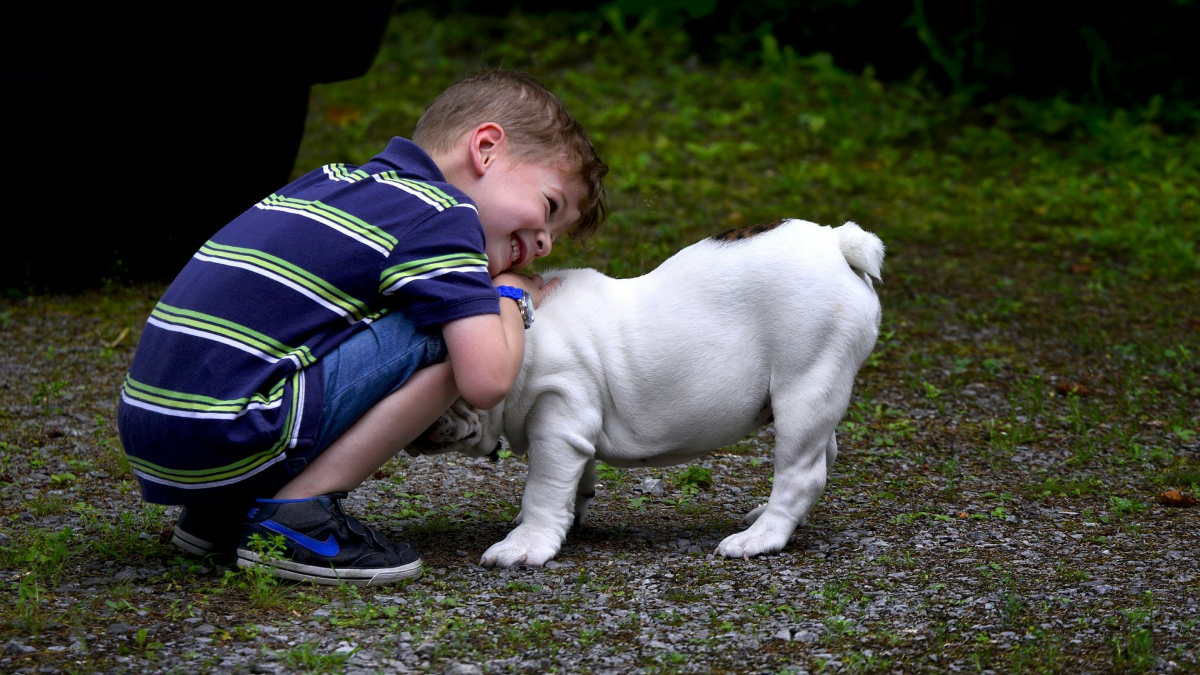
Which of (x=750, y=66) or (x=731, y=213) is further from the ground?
(x=750, y=66)

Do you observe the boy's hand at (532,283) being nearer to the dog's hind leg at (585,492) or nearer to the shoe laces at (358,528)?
the dog's hind leg at (585,492)

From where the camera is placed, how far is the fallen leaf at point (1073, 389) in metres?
4.29

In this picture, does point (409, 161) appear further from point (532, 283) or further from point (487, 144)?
point (532, 283)

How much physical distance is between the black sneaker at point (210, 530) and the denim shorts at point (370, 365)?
0.28 meters

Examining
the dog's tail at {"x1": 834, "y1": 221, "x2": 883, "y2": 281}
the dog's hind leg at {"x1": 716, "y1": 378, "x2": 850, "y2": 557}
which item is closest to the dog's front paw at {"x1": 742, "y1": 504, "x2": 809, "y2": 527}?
the dog's hind leg at {"x1": 716, "y1": 378, "x2": 850, "y2": 557}

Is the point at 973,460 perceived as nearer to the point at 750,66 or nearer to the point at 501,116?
the point at 501,116

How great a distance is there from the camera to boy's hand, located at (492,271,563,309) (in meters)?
2.78

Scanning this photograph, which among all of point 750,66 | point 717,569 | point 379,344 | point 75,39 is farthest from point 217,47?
point 750,66

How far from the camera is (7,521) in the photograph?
9.61 feet

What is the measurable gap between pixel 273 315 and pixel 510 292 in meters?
0.52

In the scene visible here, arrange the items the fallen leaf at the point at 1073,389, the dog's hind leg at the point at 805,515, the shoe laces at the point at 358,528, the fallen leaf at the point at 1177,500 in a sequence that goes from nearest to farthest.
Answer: the shoe laces at the point at 358,528, the dog's hind leg at the point at 805,515, the fallen leaf at the point at 1177,500, the fallen leaf at the point at 1073,389

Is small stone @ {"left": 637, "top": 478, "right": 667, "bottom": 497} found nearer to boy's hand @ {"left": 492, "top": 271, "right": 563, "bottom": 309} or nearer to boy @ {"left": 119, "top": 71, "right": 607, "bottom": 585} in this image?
boy's hand @ {"left": 492, "top": 271, "right": 563, "bottom": 309}

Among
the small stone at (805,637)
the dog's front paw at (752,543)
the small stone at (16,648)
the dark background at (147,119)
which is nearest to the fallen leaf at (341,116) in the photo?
the dark background at (147,119)

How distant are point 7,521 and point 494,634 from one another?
1.42 meters
